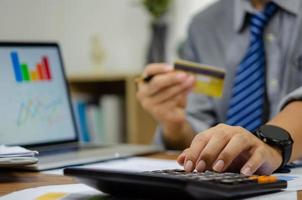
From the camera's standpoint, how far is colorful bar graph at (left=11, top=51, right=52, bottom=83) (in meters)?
1.09

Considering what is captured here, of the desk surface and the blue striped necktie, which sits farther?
the blue striped necktie

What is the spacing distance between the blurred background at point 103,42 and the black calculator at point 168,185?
173 cm

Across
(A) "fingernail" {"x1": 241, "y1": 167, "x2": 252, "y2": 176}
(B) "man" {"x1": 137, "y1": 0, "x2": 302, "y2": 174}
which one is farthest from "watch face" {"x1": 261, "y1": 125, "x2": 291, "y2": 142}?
(B) "man" {"x1": 137, "y1": 0, "x2": 302, "y2": 174}

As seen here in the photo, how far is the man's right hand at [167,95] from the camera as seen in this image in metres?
1.24

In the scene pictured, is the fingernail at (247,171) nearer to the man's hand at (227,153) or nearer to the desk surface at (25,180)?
the man's hand at (227,153)

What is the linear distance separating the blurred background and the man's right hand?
3.29 ft

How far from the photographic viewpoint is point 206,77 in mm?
1183

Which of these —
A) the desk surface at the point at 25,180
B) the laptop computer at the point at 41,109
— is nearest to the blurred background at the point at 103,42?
the laptop computer at the point at 41,109

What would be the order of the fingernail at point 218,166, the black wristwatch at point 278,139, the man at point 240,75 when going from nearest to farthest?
the fingernail at point 218,166
the black wristwatch at point 278,139
the man at point 240,75

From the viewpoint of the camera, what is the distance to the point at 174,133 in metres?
1.38

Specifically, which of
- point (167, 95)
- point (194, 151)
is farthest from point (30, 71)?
point (194, 151)

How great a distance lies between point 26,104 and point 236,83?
0.59 metres

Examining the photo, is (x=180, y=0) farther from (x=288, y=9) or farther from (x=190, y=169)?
(x=190, y=169)

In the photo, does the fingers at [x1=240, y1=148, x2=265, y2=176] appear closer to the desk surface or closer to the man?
the desk surface
